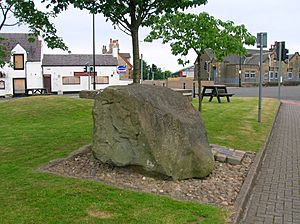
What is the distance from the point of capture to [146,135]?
5555mm

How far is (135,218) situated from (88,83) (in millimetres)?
48529

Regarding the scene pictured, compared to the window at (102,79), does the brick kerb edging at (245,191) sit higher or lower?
lower

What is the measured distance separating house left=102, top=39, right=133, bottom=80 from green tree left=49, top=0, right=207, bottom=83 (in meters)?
48.0

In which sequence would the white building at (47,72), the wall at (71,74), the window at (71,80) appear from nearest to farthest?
the white building at (47,72)
the wall at (71,74)
the window at (71,80)

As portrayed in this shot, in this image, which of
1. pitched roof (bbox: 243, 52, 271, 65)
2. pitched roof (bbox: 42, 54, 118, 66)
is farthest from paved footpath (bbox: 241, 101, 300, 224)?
pitched roof (bbox: 243, 52, 271, 65)

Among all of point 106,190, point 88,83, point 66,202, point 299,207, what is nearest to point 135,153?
point 106,190

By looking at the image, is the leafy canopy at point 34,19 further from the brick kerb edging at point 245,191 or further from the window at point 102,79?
the window at point 102,79

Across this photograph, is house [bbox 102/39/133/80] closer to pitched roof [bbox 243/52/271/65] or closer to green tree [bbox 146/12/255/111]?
pitched roof [bbox 243/52/271/65]

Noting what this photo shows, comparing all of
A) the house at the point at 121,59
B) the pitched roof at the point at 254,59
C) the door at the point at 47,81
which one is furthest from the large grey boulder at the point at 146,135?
the pitched roof at the point at 254,59

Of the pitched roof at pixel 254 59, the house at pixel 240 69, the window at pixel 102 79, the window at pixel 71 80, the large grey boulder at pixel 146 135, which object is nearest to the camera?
the large grey boulder at pixel 146 135

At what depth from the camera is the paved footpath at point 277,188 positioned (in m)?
4.77

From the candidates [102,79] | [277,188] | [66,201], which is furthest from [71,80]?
[66,201]

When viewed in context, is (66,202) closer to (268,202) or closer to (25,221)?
(25,221)

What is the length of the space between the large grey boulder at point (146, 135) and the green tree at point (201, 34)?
6.75m
